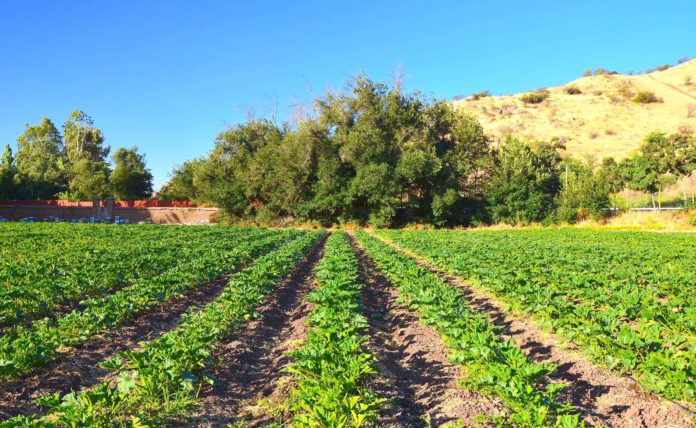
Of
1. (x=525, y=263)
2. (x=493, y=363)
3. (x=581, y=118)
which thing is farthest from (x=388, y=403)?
(x=581, y=118)

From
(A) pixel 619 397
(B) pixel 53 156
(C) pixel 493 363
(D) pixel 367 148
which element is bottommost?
(A) pixel 619 397

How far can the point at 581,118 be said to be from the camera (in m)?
77.7

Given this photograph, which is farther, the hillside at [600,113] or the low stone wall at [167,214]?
the hillside at [600,113]

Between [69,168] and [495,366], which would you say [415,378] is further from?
[69,168]

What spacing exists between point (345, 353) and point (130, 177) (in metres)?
65.2

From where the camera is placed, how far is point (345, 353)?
502 centimetres

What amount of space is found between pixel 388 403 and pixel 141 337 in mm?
4656

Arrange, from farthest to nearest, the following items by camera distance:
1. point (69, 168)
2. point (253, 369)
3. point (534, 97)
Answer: point (534, 97) → point (69, 168) → point (253, 369)

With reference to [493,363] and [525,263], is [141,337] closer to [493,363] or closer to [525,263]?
[493,363]

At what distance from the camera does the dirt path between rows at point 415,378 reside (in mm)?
4594

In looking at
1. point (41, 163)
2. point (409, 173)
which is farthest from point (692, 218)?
point (41, 163)

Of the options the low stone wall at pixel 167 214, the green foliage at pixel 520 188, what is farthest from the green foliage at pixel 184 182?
the green foliage at pixel 520 188

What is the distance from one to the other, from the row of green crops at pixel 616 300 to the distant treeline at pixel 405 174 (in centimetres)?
1950

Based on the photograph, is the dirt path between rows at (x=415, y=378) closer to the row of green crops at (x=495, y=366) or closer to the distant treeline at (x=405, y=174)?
the row of green crops at (x=495, y=366)
